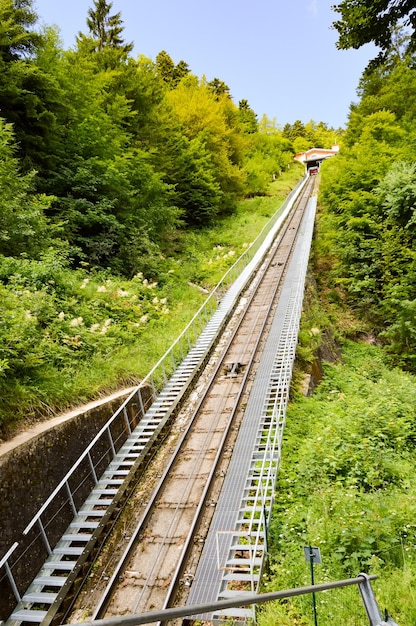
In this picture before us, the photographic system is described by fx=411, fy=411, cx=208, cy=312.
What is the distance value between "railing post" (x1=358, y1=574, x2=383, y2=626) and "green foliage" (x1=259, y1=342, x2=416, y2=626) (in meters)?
2.69

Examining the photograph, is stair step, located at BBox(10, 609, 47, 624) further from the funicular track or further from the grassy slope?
the grassy slope

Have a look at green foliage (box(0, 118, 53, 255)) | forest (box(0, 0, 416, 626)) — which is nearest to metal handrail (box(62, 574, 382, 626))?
forest (box(0, 0, 416, 626))

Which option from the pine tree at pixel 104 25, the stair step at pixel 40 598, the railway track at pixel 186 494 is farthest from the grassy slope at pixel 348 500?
the pine tree at pixel 104 25

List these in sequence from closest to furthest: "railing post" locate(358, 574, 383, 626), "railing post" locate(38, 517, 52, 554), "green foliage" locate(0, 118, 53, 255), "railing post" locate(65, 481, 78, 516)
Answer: "railing post" locate(358, 574, 383, 626) → "railing post" locate(38, 517, 52, 554) → "railing post" locate(65, 481, 78, 516) → "green foliage" locate(0, 118, 53, 255)

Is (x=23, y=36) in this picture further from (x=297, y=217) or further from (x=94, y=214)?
(x=297, y=217)

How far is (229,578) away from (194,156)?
27736 mm

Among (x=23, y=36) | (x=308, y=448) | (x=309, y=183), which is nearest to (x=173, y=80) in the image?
(x=309, y=183)

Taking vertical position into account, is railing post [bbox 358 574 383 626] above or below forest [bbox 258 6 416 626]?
above

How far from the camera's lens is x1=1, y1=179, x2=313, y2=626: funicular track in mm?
6223

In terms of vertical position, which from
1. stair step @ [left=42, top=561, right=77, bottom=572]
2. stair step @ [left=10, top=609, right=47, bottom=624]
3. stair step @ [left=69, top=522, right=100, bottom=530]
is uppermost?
stair step @ [left=10, top=609, right=47, bottom=624]

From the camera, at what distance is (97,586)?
655cm

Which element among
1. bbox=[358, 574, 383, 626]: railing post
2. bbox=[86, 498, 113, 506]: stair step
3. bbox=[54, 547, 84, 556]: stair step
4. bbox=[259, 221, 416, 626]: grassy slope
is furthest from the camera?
bbox=[86, 498, 113, 506]: stair step

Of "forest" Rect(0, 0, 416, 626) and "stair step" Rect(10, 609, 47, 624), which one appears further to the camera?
"forest" Rect(0, 0, 416, 626)

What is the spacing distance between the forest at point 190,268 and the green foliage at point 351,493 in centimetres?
3
